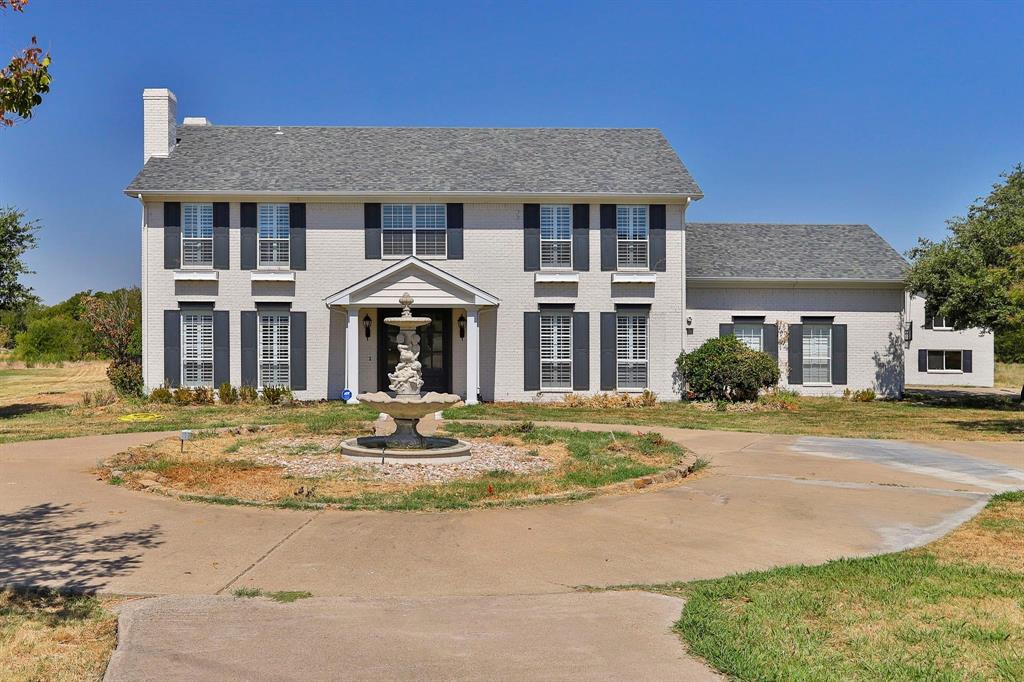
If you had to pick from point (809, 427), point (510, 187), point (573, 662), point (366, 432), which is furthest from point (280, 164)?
point (573, 662)

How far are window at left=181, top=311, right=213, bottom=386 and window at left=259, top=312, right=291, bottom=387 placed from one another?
4.89ft

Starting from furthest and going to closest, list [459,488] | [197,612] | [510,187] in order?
[510,187] < [459,488] < [197,612]

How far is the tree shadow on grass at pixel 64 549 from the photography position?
20.8 ft

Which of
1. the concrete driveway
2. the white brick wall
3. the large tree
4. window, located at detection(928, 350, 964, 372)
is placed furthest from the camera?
window, located at detection(928, 350, 964, 372)

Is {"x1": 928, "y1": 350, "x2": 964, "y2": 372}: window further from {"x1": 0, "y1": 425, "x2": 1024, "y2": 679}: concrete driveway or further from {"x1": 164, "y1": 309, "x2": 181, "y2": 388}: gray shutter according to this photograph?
{"x1": 164, "y1": 309, "x2": 181, "y2": 388}: gray shutter

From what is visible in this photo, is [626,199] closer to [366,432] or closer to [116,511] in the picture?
[366,432]

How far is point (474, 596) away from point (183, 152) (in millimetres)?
23252

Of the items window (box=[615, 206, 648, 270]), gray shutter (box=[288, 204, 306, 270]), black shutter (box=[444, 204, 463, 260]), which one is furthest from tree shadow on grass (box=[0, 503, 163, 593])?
window (box=[615, 206, 648, 270])

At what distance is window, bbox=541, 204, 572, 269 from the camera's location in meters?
24.1

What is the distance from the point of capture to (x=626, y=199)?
78.5 feet

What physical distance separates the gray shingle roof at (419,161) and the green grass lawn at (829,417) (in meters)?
6.62

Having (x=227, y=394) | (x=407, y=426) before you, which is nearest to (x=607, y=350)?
(x=227, y=394)

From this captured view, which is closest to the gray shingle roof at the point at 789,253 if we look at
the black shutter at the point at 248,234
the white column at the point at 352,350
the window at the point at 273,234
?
the white column at the point at 352,350

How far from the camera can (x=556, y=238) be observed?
24.2 meters
